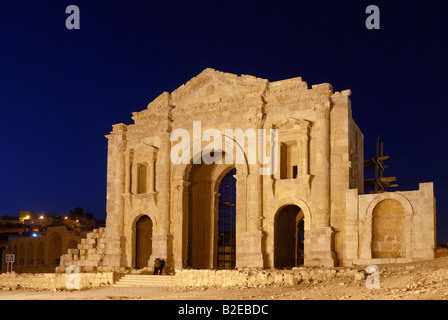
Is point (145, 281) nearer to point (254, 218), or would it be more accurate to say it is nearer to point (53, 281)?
point (53, 281)

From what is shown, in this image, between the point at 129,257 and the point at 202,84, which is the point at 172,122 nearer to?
the point at 202,84

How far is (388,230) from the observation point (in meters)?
20.2

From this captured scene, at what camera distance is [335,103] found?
2178 centimetres

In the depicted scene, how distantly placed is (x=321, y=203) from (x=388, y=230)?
2.85 m

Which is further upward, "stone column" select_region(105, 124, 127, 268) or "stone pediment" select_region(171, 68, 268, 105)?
"stone pediment" select_region(171, 68, 268, 105)

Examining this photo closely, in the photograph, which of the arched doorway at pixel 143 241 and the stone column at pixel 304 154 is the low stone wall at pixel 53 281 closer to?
the arched doorway at pixel 143 241

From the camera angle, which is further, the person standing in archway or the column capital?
the person standing in archway

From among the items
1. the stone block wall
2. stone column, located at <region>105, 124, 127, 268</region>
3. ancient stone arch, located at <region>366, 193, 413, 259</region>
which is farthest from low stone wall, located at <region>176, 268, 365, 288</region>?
the stone block wall

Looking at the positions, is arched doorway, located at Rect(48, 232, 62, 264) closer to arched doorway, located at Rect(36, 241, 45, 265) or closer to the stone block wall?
arched doorway, located at Rect(36, 241, 45, 265)

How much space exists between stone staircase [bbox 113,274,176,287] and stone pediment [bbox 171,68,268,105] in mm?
9065

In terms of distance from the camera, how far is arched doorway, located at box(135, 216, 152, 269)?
27.1m

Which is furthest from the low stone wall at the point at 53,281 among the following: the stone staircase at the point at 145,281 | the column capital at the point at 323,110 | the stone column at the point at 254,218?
the column capital at the point at 323,110

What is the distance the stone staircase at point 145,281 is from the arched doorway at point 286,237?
16.0 ft
